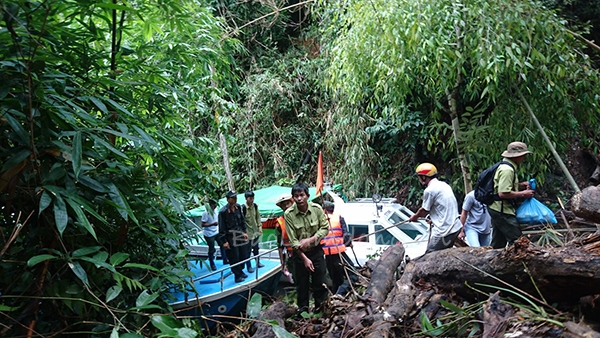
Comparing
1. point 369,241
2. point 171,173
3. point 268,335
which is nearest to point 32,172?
point 171,173

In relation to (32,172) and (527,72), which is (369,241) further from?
(32,172)

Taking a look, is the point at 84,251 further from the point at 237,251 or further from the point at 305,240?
the point at 237,251

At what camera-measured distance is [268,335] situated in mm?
2654

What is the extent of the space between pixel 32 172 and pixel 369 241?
5.28 m

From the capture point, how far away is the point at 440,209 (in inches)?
175

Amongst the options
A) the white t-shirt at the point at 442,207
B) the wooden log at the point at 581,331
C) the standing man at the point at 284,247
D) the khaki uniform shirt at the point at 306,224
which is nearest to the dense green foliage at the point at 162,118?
the standing man at the point at 284,247

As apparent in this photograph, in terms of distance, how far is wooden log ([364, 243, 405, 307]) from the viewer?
130 inches

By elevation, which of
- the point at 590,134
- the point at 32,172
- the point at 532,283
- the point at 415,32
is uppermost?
the point at 415,32

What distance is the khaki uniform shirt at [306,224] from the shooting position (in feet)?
14.1

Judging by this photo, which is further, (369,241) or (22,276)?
(369,241)

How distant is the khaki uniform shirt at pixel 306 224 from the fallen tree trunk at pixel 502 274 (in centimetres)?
115

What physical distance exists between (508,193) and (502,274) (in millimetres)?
1544

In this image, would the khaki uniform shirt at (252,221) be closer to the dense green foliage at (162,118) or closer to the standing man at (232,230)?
the standing man at (232,230)

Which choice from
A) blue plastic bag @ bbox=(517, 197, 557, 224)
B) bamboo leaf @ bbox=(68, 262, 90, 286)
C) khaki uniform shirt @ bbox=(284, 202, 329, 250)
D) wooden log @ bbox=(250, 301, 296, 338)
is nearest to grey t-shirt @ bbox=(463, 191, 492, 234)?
blue plastic bag @ bbox=(517, 197, 557, 224)
